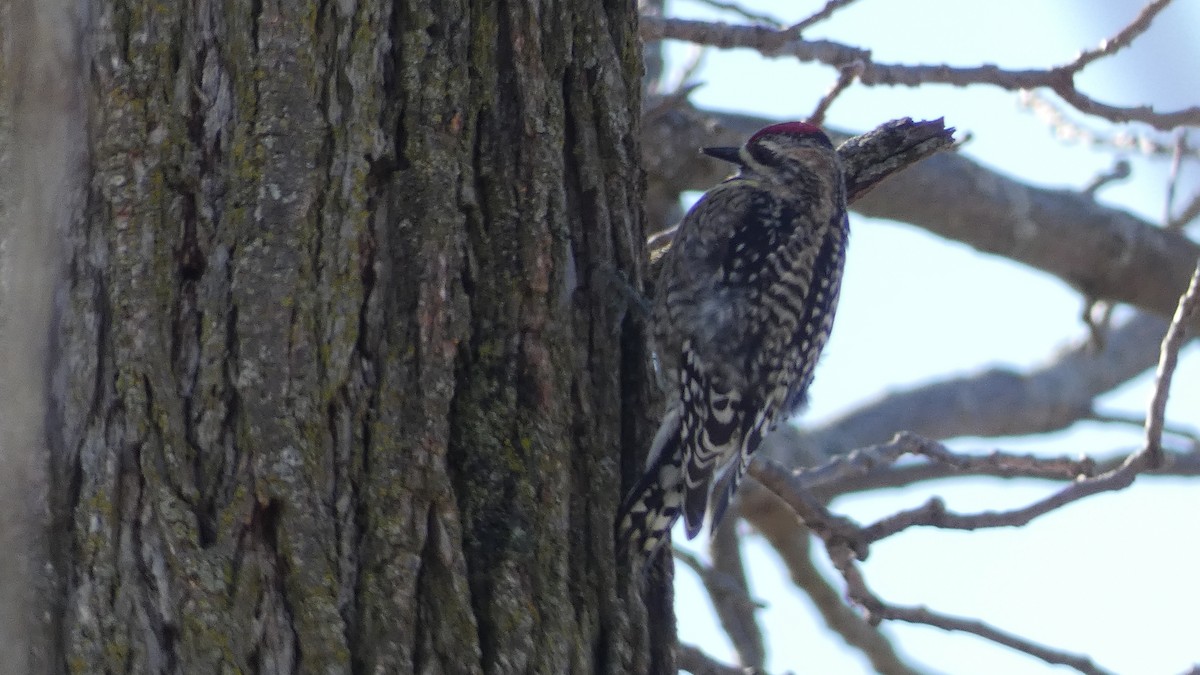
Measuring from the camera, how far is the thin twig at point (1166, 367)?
321 cm

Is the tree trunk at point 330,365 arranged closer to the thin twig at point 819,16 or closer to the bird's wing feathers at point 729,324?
the bird's wing feathers at point 729,324

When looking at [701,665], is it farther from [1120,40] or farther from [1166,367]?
[1120,40]

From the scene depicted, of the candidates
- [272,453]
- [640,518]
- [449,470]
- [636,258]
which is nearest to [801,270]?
[636,258]

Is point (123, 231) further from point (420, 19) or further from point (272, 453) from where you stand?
point (420, 19)

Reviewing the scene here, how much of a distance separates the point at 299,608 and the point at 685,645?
1.87m

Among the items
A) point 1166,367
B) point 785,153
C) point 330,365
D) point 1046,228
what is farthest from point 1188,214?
point 330,365

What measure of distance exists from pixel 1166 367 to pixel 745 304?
1.23 meters

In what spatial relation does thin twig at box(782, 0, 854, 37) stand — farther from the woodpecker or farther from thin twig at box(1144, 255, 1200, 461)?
thin twig at box(1144, 255, 1200, 461)

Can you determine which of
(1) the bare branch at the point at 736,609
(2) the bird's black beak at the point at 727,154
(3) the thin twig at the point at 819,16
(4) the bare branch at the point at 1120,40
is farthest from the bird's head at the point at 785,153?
(1) the bare branch at the point at 736,609

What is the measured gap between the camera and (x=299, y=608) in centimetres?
233

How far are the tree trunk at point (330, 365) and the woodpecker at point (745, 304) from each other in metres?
0.64

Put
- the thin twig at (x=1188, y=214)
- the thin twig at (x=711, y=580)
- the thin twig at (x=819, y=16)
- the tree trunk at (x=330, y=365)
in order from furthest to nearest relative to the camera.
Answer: the thin twig at (x=1188, y=214) → the thin twig at (x=711, y=580) → the thin twig at (x=819, y=16) → the tree trunk at (x=330, y=365)

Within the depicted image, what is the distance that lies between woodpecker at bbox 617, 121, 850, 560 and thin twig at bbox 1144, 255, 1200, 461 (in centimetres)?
100

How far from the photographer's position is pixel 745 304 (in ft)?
13.7
